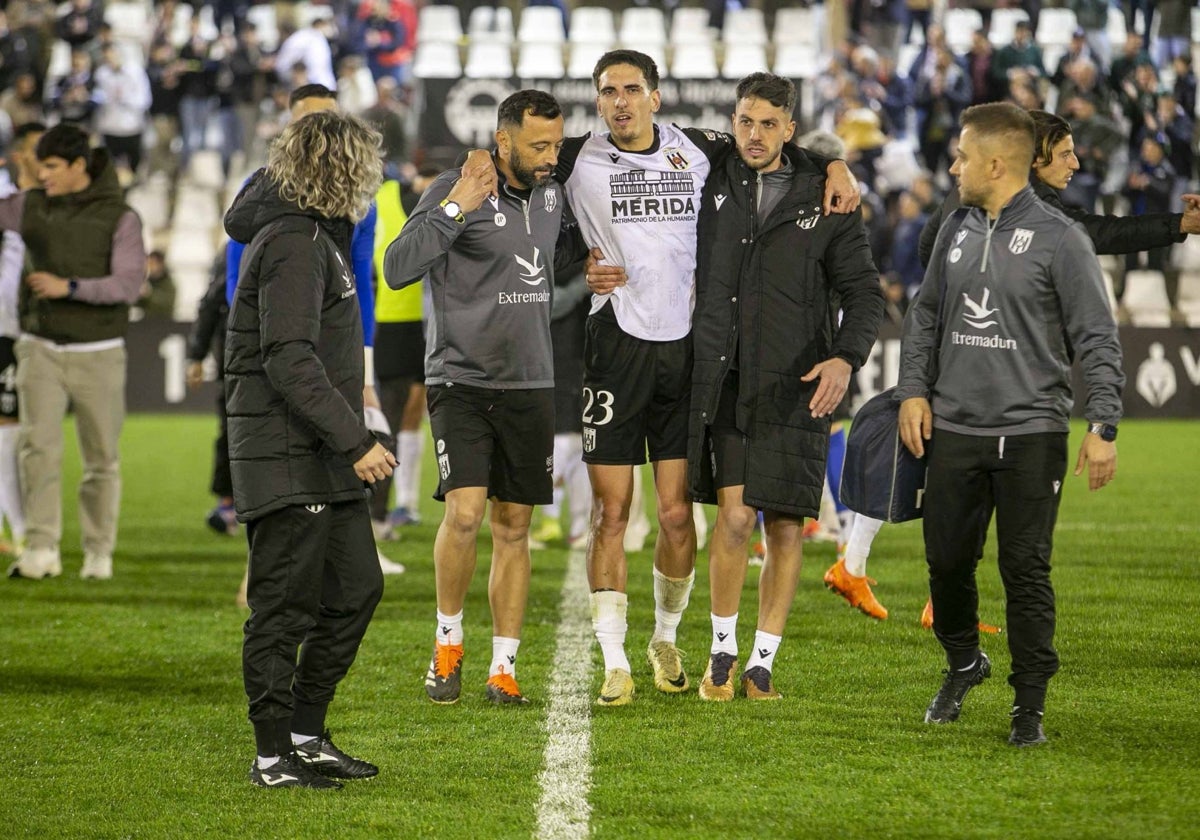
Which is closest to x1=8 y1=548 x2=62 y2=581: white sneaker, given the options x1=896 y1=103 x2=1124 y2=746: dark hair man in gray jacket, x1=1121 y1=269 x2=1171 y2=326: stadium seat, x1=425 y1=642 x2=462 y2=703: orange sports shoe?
x1=425 y1=642 x2=462 y2=703: orange sports shoe

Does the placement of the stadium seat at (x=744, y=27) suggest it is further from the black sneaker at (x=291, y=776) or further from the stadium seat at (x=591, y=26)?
the black sneaker at (x=291, y=776)

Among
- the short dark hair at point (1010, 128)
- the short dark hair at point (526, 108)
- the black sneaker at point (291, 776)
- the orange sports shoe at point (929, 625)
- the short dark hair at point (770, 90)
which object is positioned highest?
the short dark hair at point (770, 90)

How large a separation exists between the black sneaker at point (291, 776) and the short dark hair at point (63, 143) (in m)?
4.99

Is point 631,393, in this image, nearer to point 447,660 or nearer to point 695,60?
point 447,660

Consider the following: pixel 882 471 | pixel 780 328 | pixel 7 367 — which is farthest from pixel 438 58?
pixel 882 471

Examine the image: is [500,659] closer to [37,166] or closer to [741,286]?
[741,286]

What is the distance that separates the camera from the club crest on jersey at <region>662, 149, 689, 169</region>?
577 centimetres

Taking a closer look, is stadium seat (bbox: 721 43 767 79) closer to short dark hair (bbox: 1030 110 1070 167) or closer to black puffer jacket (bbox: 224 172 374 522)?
short dark hair (bbox: 1030 110 1070 167)

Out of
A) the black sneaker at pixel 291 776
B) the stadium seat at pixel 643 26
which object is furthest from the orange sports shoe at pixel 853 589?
the stadium seat at pixel 643 26

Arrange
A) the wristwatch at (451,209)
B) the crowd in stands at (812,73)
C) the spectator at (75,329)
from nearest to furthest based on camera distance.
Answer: the wristwatch at (451,209)
the spectator at (75,329)
the crowd in stands at (812,73)

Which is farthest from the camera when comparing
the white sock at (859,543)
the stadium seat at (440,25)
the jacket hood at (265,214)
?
the stadium seat at (440,25)

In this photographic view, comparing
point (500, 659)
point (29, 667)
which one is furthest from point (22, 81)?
point (500, 659)

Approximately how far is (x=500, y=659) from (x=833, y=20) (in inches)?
775

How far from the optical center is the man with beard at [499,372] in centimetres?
561
